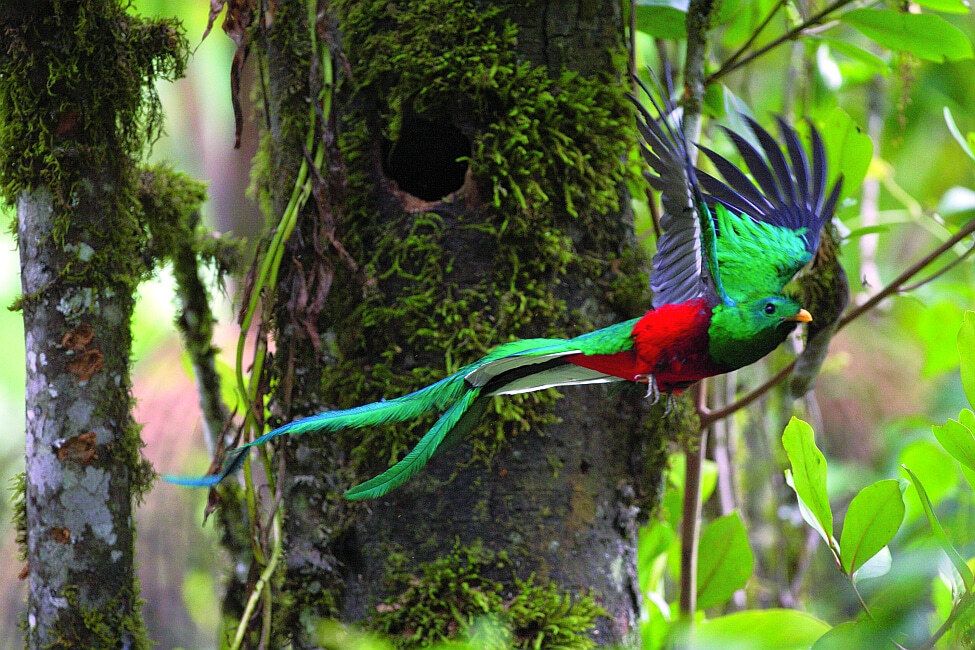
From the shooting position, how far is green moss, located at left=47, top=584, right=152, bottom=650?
1438 millimetres

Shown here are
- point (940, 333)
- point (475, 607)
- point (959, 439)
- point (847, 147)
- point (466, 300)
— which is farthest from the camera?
point (940, 333)

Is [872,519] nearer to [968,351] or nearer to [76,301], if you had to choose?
[968,351]

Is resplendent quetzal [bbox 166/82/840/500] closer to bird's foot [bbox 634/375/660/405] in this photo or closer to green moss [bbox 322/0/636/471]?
bird's foot [bbox 634/375/660/405]

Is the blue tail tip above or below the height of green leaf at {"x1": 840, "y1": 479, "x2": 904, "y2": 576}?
above

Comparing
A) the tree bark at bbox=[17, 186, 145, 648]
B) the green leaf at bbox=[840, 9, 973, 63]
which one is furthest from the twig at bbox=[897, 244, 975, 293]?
the tree bark at bbox=[17, 186, 145, 648]

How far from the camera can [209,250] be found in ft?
6.41

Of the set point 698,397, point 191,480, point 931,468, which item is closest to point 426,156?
point 698,397

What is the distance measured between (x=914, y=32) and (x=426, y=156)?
3.59 ft

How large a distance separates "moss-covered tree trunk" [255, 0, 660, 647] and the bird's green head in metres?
0.36

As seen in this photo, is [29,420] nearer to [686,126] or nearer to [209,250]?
[209,250]

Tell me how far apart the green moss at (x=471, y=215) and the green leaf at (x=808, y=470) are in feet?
1.64

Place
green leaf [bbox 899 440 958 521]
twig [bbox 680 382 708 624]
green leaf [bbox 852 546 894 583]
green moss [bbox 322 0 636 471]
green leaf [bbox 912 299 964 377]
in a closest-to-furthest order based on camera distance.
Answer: green leaf [bbox 852 546 894 583], green moss [bbox 322 0 636 471], twig [bbox 680 382 708 624], green leaf [bbox 899 440 958 521], green leaf [bbox 912 299 964 377]

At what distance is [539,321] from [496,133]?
371 millimetres

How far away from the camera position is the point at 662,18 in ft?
6.29
